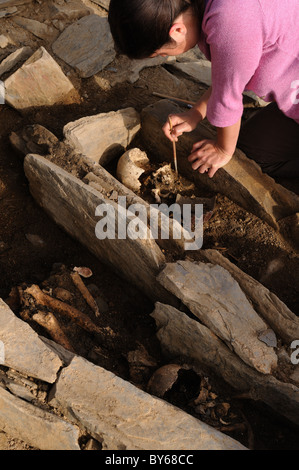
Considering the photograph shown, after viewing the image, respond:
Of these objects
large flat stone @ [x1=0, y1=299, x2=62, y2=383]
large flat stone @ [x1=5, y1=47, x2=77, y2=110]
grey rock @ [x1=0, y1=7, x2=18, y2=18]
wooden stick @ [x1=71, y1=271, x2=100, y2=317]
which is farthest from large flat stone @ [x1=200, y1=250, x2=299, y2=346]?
grey rock @ [x1=0, y1=7, x2=18, y2=18]

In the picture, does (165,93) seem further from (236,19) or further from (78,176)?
(236,19)

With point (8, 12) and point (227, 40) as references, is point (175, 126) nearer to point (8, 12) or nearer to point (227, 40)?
point (227, 40)

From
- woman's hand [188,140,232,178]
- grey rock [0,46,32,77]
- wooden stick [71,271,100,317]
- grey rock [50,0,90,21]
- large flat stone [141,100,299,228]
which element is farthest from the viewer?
grey rock [50,0,90,21]

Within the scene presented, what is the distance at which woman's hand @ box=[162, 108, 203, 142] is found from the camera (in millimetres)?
3117

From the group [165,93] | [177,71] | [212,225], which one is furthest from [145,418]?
[177,71]

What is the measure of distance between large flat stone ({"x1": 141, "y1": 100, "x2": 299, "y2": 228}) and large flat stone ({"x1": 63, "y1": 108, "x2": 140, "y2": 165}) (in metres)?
0.19

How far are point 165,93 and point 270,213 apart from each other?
161 cm

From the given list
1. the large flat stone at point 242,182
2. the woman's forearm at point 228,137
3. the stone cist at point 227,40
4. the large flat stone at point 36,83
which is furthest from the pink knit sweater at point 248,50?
the large flat stone at point 36,83

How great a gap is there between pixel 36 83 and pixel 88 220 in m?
1.41

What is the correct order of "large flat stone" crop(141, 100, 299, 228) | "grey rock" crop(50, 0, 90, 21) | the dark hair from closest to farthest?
the dark hair
"large flat stone" crop(141, 100, 299, 228)
"grey rock" crop(50, 0, 90, 21)

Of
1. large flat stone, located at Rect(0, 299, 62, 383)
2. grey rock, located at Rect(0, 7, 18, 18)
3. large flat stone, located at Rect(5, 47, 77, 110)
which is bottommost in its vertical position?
large flat stone, located at Rect(0, 299, 62, 383)

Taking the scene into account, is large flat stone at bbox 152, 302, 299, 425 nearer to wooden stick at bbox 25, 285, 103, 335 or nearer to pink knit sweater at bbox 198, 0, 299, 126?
wooden stick at bbox 25, 285, 103, 335
